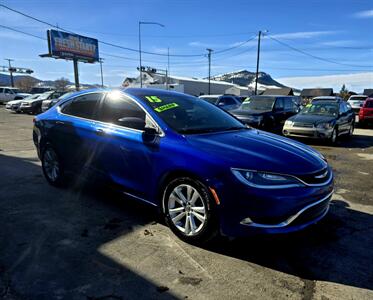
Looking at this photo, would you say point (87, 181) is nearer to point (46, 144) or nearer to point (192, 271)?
point (46, 144)

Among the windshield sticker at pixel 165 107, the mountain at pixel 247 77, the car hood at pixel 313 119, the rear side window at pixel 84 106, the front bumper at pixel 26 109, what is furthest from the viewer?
the mountain at pixel 247 77

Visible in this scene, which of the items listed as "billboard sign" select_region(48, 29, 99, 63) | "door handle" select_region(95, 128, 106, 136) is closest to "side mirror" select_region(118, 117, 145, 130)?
"door handle" select_region(95, 128, 106, 136)

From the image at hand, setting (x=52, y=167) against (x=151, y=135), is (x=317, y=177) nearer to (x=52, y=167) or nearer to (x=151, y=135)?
(x=151, y=135)

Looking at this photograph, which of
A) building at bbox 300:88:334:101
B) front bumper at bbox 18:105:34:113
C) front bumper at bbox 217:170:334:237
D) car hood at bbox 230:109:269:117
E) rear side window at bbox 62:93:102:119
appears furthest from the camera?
building at bbox 300:88:334:101

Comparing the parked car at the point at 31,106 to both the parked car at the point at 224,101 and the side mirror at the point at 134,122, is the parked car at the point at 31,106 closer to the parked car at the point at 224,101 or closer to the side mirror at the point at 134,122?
the parked car at the point at 224,101

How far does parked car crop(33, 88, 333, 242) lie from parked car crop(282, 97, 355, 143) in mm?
6580

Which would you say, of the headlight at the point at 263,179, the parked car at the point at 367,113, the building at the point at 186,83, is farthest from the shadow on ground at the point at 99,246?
the building at the point at 186,83

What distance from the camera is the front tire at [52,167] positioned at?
5.32m

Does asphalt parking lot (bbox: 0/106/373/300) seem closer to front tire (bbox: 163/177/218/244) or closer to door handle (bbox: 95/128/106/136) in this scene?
front tire (bbox: 163/177/218/244)

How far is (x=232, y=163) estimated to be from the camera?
10.5 feet

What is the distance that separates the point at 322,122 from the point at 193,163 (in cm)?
840

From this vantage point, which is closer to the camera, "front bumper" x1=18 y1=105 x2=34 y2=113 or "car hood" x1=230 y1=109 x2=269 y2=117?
"car hood" x1=230 y1=109 x2=269 y2=117

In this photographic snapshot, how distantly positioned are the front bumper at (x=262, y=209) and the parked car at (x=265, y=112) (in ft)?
28.9

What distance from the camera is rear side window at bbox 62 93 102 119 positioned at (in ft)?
15.7
